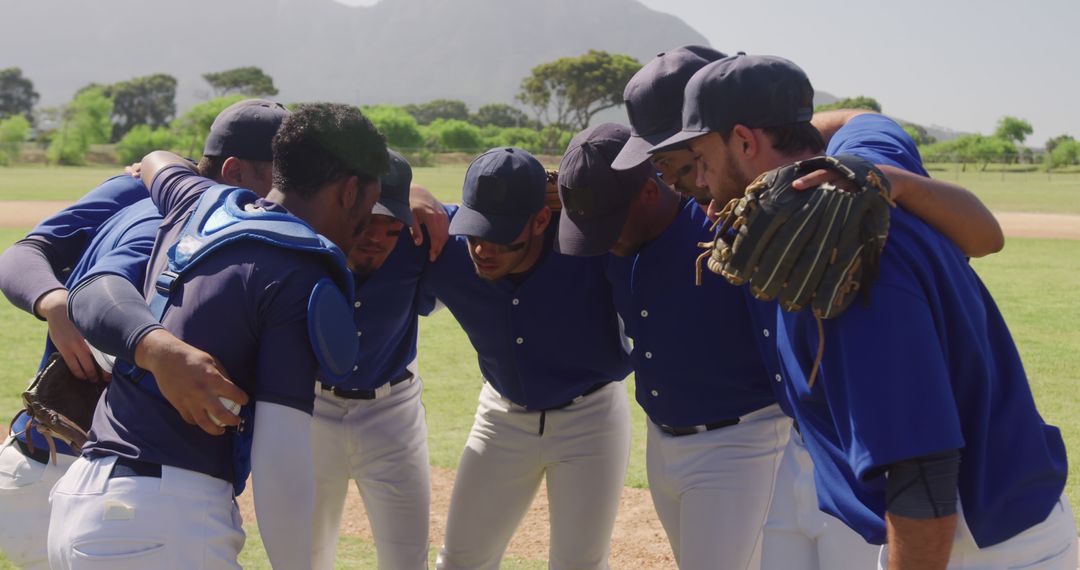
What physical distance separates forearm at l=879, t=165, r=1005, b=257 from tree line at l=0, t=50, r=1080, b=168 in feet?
180

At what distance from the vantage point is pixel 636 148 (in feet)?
11.5

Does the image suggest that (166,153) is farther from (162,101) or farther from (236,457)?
(162,101)

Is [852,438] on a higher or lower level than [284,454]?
higher

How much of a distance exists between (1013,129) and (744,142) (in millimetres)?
99806

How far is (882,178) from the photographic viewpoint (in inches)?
87.0

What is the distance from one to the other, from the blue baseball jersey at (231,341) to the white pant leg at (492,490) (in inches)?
68.5

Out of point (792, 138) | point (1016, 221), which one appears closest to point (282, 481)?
point (792, 138)

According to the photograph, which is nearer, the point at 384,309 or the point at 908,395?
the point at 908,395

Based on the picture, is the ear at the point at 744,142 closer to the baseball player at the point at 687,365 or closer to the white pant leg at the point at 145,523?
the baseball player at the point at 687,365

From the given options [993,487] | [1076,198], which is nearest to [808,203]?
[993,487]

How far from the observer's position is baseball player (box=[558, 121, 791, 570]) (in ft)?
11.9

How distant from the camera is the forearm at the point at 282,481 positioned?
2.45m

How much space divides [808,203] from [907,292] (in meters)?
0.27

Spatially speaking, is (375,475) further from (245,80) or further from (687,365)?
(245,80)
